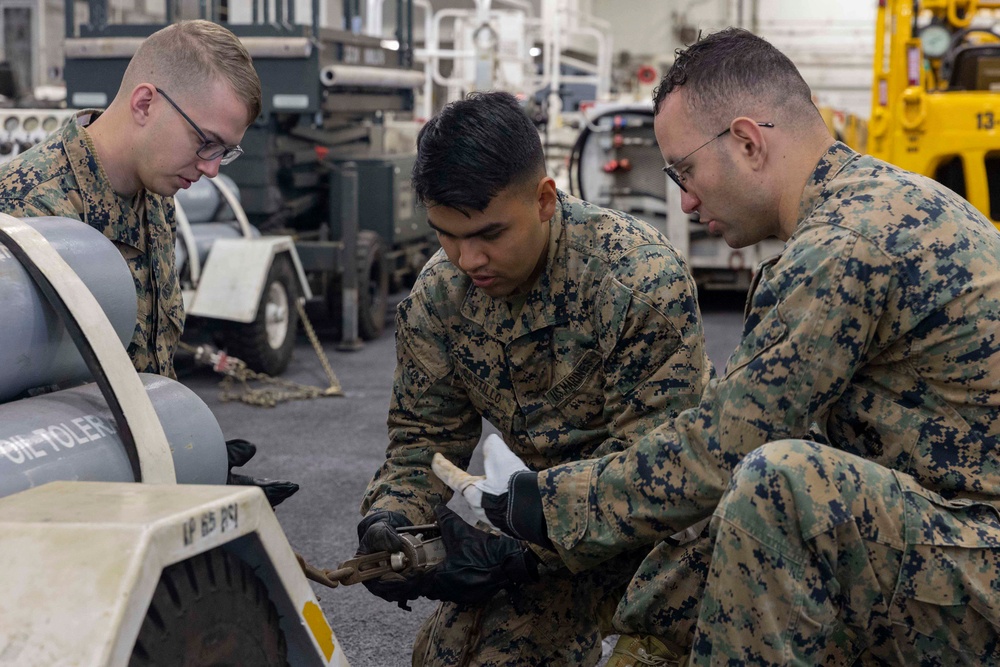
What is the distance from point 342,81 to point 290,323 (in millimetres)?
1552

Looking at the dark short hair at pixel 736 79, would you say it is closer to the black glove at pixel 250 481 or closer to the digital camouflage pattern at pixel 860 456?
the digital camouflage pattern at pixel 860 456

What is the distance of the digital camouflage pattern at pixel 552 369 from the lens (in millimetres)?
2225

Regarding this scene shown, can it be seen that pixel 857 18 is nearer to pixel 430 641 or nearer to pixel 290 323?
pixel 290 323

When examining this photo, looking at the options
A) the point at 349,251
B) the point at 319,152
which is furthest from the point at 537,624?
the point at 319,152

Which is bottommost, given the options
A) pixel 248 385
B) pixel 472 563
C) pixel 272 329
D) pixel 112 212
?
pixel 248 385

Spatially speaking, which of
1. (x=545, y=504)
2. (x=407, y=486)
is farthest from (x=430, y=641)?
(x=545, y=504)

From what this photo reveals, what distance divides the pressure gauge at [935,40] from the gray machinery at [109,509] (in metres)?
6.69

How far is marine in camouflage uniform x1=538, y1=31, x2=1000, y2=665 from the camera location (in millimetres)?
1640

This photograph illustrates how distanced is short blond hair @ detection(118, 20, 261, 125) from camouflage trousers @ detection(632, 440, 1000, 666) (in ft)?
4.67

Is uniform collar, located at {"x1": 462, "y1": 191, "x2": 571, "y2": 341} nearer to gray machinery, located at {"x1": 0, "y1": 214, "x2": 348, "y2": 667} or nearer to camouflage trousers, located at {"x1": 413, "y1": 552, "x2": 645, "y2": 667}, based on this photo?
camouflage trousers, located at {"x1": 413, "y1": 552, "x2": 645, "y2": 667}

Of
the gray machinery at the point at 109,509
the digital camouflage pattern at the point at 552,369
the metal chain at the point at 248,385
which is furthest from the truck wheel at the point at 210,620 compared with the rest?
the metal chain at the point at 248,385

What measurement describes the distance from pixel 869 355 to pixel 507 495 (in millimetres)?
638

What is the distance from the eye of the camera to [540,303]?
2371 mm

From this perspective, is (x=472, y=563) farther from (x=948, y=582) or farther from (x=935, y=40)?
(x=935, y=40)
